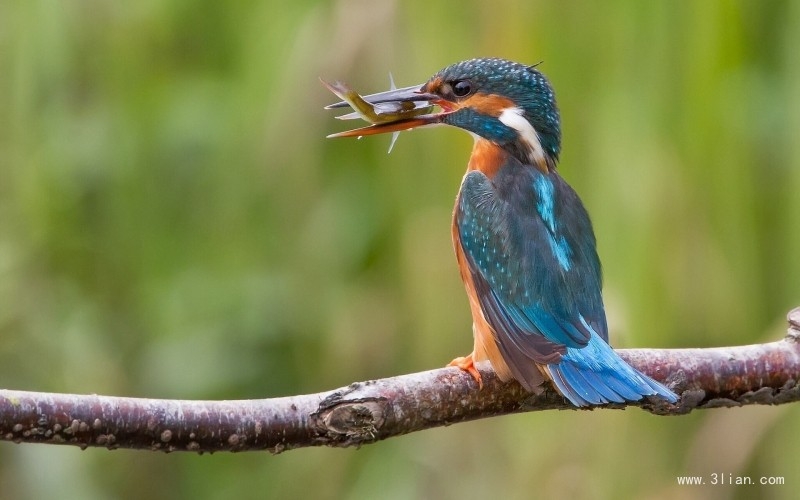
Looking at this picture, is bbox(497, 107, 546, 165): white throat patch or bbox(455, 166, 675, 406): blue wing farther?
bbox(497, 107, 546, 165): white throat patch

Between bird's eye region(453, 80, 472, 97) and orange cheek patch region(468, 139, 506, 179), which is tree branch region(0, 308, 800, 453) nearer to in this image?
orange cheek patch region(468, 139, 506, 179)

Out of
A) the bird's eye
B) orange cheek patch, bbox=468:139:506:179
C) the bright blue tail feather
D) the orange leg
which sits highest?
the bird's eye

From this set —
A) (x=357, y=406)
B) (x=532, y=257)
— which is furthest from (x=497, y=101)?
(x=357, y=406)

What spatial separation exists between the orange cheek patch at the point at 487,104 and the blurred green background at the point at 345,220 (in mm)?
92

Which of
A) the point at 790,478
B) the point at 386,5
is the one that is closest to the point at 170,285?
the point at 386,5

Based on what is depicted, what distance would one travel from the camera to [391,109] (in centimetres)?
204

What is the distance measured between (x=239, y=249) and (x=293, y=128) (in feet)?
1.57

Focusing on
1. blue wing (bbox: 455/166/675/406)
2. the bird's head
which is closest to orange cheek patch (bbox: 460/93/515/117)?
the bird's head

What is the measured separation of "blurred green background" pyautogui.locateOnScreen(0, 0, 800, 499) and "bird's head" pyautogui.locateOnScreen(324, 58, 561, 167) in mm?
47

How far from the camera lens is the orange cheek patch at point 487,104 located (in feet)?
6.95

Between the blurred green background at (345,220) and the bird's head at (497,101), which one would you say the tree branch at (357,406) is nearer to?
the blurred green background at (345,220)

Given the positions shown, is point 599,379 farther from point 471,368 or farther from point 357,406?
point 357,406

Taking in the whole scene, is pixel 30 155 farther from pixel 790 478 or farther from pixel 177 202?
pixel 790 478

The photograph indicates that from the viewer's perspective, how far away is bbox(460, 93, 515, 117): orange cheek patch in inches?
83.4
